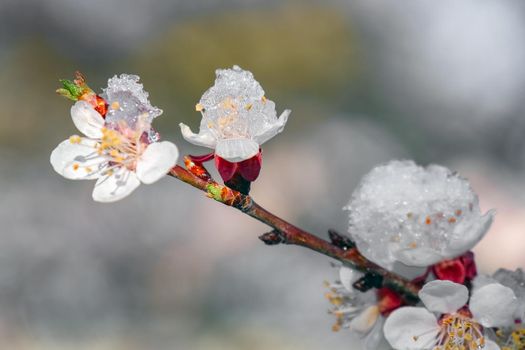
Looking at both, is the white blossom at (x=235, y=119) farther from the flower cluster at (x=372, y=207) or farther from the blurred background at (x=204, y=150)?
the blurred background at (x=204, y=150)

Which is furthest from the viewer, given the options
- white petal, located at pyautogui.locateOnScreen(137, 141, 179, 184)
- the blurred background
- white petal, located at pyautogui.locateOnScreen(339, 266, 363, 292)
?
the blurred background

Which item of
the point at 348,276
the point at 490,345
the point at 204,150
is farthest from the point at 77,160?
the point at 204,150

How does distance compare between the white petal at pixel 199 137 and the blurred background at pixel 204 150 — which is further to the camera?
the blurred background at pixel 204 150

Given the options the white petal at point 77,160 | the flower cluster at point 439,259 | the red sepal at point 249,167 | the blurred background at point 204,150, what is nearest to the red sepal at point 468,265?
the flower cluster at point 439,259

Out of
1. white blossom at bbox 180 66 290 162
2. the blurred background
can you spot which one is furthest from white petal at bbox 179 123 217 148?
the blurred background

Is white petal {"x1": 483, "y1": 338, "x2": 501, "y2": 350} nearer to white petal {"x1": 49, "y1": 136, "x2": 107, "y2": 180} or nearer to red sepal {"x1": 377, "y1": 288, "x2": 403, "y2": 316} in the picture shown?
Result: red sepal {"x1": 377, "y1": 288, "x2": 403, "y2": 316}

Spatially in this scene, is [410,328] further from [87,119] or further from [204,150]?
[204,150]
